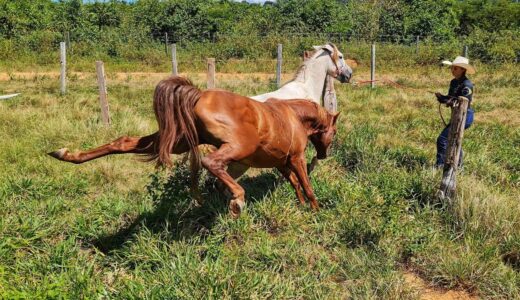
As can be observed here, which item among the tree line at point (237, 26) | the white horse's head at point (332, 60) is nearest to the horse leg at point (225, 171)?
the white horse's head at point (332, 60)

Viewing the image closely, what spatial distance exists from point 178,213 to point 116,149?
1.04 metres

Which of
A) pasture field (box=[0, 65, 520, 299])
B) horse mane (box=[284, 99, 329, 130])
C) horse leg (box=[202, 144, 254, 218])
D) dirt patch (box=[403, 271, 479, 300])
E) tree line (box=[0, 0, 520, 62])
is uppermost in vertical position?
tree line (box=[0, 0, 520, 62])

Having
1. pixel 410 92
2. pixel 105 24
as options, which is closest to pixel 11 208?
pixel 410 92

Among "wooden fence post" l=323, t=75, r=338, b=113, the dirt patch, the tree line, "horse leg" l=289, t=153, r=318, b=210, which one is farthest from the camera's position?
the tree line

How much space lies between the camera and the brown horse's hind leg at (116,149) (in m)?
3.65

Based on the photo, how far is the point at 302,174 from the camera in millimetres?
4645

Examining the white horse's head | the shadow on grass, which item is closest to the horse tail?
the shadow on grass

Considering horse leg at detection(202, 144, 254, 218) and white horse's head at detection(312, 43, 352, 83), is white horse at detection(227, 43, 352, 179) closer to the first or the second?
white horse's head at detection(312, 43, 352, 83)

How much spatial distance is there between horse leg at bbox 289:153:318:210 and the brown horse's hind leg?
1.48m

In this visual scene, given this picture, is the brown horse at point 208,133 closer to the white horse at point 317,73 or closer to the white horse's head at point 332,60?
Answer: the white horse at point 317,73

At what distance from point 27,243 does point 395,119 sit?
7401mm

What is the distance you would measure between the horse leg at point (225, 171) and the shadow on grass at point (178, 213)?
83 centimetres

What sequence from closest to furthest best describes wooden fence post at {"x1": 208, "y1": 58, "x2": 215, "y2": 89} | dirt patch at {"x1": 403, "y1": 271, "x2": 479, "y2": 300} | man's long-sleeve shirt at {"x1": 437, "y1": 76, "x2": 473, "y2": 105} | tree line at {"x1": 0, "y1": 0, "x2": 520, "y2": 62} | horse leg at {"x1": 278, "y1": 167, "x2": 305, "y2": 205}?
1. dirt patch at {"x1": 403, "y1": 271, "x2": 479, "y2": 300}
2. horse leg at {"x1": 278, "y1": 167, "x2": 305, "y2": 205}
3. man's long-sleeve shirt at {"x1": 437, "y1": 76, "x2": 473, "y2": 105}
4. wooden fence post at {"x1": 208, "y1": 58, "x2": 215, "y2": 89}
5. tree line at {"x1": 0, "y1": 0, "x2": 520, "y2": 62}

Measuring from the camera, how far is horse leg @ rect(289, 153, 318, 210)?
4598 millimetres
